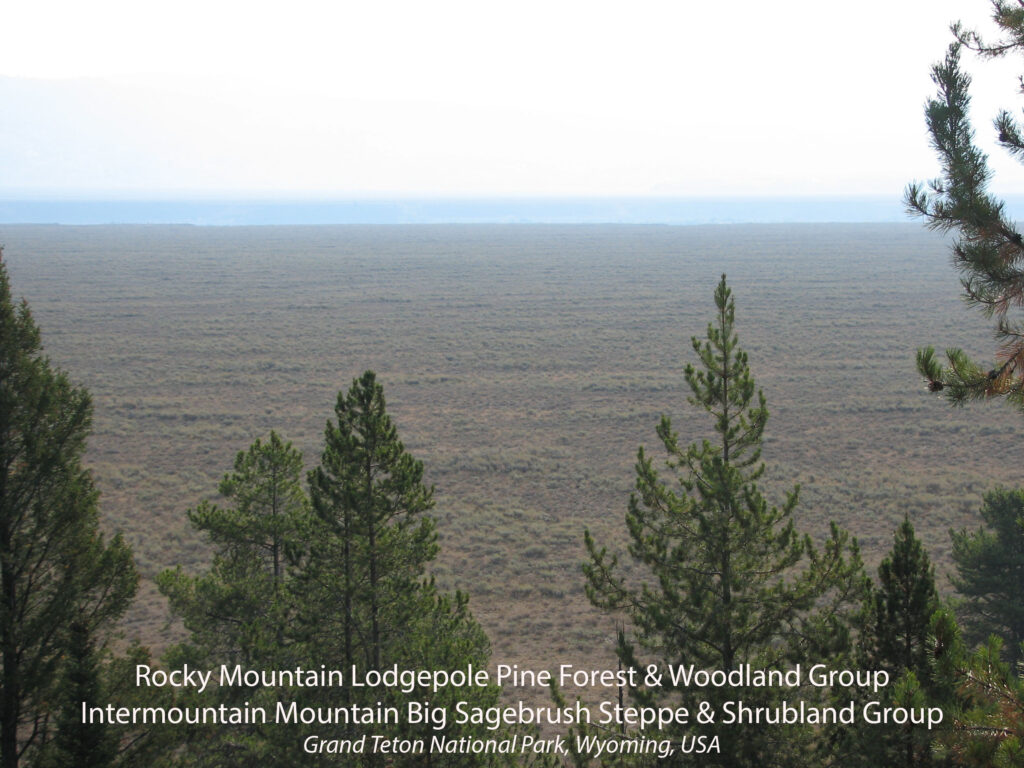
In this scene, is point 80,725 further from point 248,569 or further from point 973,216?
point 973,216

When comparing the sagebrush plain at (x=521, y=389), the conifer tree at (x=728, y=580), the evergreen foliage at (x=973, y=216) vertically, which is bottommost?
the sagebrush plain at (x=521, y=389)

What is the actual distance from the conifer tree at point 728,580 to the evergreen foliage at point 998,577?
575cm

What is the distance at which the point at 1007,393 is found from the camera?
510 cm

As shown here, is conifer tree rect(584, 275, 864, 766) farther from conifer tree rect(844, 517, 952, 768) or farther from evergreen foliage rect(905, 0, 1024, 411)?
evergreen foliage rect(905, 0, 1024, 411)

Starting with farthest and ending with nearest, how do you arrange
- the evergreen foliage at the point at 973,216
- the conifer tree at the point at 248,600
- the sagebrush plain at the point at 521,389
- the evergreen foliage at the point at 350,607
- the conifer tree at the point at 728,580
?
the sagebrush plain at the point at 521,389, the conifer tree at the point at 248,600, the evergreen foliage at the point at 350,607, the conifer tree at the point at 728,580, the evergreen foliage at the point at 973,216

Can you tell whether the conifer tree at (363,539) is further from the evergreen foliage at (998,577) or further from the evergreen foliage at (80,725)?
the evergreen foliage at (998,577)

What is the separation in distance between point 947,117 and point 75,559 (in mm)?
7435

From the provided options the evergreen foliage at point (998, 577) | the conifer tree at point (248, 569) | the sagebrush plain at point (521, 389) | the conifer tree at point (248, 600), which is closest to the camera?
the conifer tree at point (248, 600)

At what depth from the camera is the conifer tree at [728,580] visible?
696 centimetres

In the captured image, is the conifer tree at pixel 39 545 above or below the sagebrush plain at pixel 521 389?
above

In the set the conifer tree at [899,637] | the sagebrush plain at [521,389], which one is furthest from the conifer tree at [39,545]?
the conifer tree at [899,637]

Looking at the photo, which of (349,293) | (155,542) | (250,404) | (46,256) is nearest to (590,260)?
(349,293)

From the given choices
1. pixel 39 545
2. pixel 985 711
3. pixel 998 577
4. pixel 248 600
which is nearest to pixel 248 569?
pixel 248 600

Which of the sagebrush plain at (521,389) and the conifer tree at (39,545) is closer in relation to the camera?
the conifer tree at (39,545)
